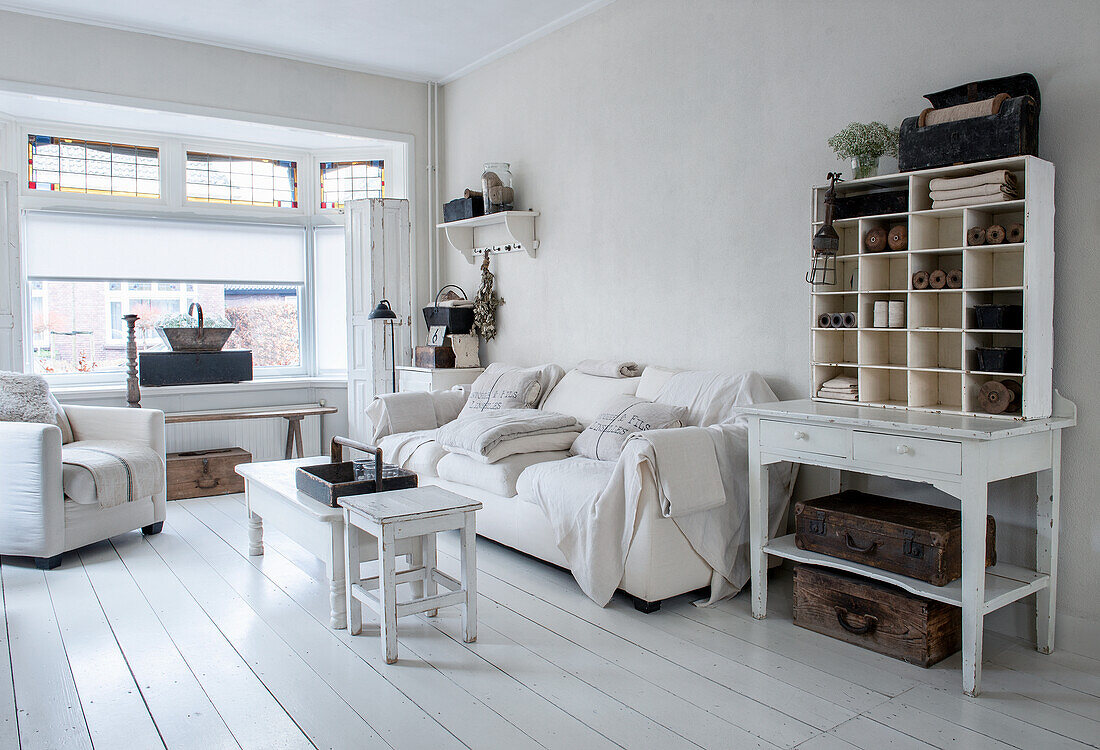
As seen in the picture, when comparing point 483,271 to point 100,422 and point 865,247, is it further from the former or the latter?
point 865,247

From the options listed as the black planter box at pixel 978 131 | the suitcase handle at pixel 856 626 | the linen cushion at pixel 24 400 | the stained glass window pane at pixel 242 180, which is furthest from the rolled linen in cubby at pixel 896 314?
the stained glass window pane at pixel 242 180

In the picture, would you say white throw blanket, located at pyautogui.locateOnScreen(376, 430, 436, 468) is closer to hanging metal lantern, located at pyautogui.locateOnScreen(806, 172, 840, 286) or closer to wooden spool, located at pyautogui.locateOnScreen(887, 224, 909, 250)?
hanging metal lantern, located at pyautogui.locateOnScreen(806, 172, 840, 286)

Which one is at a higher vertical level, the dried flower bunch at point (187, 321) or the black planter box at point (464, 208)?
the black planter box at point (464, 208)

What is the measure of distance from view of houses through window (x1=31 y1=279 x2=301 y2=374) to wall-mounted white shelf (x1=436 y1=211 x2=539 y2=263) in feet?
5.37

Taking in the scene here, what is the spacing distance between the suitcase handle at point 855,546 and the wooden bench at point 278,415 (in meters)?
4.14

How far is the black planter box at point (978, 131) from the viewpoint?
8.49 feet

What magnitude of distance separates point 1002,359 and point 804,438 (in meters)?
0.68

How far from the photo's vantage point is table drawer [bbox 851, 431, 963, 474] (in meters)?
2.45

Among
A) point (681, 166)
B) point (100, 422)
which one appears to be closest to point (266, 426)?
point (100, 422)

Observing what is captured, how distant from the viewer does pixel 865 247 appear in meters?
3.04

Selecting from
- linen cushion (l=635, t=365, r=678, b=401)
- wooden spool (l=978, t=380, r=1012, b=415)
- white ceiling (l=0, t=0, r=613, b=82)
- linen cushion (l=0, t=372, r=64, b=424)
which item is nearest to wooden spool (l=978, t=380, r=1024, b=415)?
wooden spool (l=978, t=380, r=1012, b=415)

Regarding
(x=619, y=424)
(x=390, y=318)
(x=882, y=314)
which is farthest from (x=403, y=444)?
(x=882, y=314)

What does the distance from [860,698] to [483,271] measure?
3842 millimetres

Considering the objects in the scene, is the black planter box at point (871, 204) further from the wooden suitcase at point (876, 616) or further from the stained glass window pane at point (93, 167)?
the stained glass window pane at point (93, 167)
